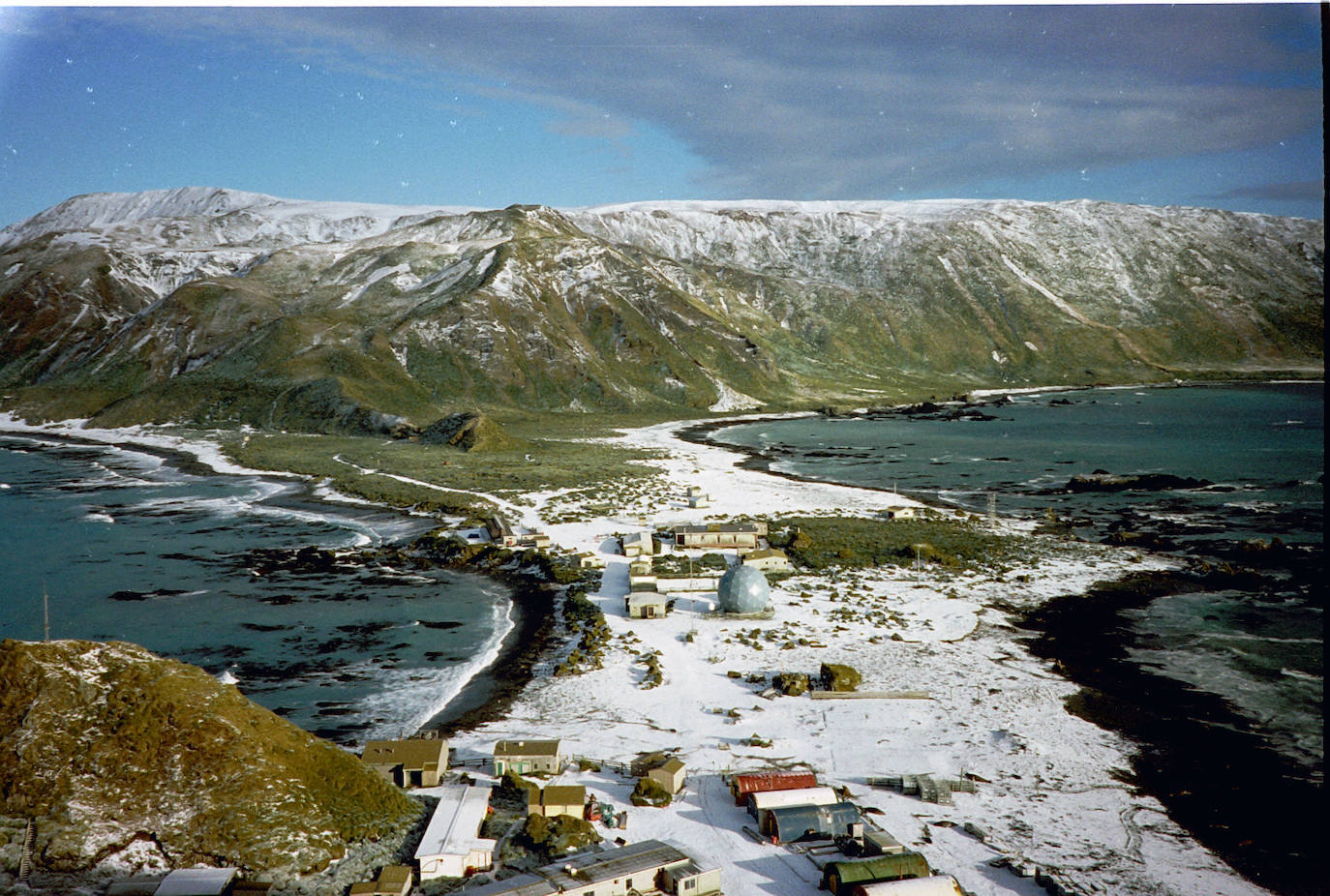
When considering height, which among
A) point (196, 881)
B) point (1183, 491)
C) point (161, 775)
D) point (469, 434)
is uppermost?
point (469, 434)

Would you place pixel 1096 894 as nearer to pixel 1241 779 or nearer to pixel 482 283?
pixel 1241 779

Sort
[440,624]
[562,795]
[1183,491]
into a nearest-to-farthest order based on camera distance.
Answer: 1. [562,795]
2. [440,624]
3. [1183,491]

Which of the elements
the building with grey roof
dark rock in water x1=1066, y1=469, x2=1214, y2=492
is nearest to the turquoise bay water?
dark rock in water x1=1066, y1=469, x2=1214, y2=492

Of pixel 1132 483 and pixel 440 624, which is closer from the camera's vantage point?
pixel 440 624

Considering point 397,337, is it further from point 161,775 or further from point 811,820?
point 811,820

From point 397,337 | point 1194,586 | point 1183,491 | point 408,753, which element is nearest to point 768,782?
point 408,753

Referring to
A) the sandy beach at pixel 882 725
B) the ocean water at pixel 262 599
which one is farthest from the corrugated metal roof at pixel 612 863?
the ocean water at pixel 262 599

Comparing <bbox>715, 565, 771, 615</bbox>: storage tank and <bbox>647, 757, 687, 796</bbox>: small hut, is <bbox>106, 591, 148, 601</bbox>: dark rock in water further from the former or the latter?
<bbox>647, 757, 687, 796</bbox>: small hut

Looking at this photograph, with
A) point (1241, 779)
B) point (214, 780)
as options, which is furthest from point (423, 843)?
point (1241, 779)
